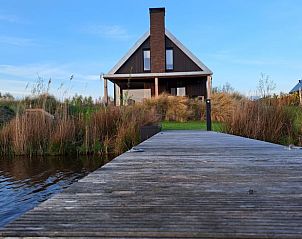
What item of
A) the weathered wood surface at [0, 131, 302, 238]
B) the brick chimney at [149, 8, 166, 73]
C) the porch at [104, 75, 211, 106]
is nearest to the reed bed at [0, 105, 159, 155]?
the weathered wood surface at [0, 131, 302, 238]

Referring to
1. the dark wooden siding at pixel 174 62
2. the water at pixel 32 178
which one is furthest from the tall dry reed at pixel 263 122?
the dark wooden siding at pixel 174 62

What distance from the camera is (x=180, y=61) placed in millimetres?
18141

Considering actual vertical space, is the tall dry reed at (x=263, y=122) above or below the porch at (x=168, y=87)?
below

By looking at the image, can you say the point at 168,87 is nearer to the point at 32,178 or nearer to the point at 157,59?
the point at 157,59

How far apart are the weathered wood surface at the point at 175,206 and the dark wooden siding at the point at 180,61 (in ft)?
52.8

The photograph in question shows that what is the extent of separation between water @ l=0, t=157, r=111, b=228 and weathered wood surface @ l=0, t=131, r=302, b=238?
150 centimetres

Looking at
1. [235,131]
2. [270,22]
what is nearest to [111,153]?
[235,131]

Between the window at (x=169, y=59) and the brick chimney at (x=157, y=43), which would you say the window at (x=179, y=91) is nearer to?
the window at (x=169, y=59)

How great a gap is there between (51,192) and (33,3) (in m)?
11.0

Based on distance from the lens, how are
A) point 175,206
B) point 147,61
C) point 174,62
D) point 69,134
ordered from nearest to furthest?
point 175,206 → point 69,134 → point 174,62 → point 147,61

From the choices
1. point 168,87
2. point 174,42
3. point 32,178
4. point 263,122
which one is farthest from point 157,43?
point 32,178

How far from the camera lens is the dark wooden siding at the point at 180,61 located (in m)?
18.0

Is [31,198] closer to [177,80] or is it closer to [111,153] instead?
[111,153]

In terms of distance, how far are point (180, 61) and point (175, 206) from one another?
680 inches
